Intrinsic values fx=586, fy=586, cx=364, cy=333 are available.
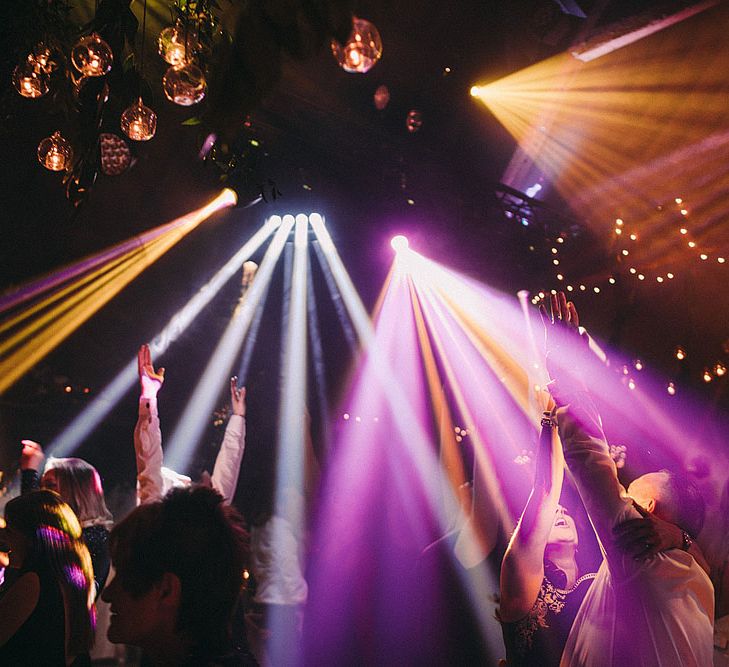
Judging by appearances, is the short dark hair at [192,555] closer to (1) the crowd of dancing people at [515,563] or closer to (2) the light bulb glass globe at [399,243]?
(1) the crowd of dancing people at [515,563]

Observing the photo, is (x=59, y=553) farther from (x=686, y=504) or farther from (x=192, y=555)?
(x=686, y=504)

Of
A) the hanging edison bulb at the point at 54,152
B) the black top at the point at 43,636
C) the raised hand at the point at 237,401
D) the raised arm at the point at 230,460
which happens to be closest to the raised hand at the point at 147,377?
the raised arm at the point at 230,460

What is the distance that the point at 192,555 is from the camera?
1480 mm

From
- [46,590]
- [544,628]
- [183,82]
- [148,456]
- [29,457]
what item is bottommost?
[544,628]

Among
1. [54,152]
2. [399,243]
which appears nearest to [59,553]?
[54,152]

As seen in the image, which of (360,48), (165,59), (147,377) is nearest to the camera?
(360,48)

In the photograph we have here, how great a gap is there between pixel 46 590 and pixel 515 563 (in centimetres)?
168

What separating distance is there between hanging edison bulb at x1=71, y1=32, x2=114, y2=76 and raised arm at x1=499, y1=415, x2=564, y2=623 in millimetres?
1650

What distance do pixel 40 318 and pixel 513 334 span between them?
16.2ft

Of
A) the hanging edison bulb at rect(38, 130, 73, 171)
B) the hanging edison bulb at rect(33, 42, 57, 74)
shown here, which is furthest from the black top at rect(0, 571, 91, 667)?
the hanging edison bulb at rect(33, 42, 57, 74)

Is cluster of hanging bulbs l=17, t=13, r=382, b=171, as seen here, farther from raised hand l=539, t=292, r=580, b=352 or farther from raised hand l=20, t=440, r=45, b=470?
raised hand l=20, t=440, r=45, b=470

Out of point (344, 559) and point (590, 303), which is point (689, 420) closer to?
point (590, 303)

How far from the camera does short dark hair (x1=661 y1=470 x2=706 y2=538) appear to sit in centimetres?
199

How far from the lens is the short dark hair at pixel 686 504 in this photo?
1.99 meters
